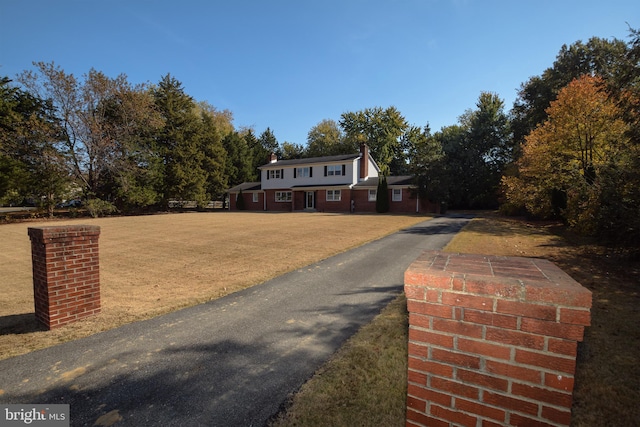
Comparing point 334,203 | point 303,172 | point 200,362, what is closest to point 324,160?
point 303,172

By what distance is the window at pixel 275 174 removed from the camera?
39500 millimetres

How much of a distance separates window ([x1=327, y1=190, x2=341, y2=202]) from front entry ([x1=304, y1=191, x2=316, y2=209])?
2.38 meters

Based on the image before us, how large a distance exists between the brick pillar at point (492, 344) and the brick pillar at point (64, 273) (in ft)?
18.8

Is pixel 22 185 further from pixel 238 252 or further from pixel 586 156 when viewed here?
pixel 586 156

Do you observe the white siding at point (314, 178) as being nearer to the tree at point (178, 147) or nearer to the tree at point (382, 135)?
the tree at point (178, 147)

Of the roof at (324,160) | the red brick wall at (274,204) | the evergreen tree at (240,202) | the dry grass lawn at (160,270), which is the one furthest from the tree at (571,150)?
the evergreen tree at (240,202)

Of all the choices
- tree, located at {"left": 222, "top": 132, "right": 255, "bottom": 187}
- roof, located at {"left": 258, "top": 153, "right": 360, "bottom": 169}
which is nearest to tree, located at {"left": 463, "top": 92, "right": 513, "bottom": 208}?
roof, located at {"left": 258, "top": 153, "right": 360, "bottom": 169}

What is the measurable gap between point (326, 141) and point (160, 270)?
4835 centimetres

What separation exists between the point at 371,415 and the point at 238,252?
9.06 metres

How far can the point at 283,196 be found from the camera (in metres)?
38.9

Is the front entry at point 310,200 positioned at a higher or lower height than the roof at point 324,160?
lower

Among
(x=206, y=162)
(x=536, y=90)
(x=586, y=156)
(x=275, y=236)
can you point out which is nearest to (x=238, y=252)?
(x=275, y=236)

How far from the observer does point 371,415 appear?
9.08 feet

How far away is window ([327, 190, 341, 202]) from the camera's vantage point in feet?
114
